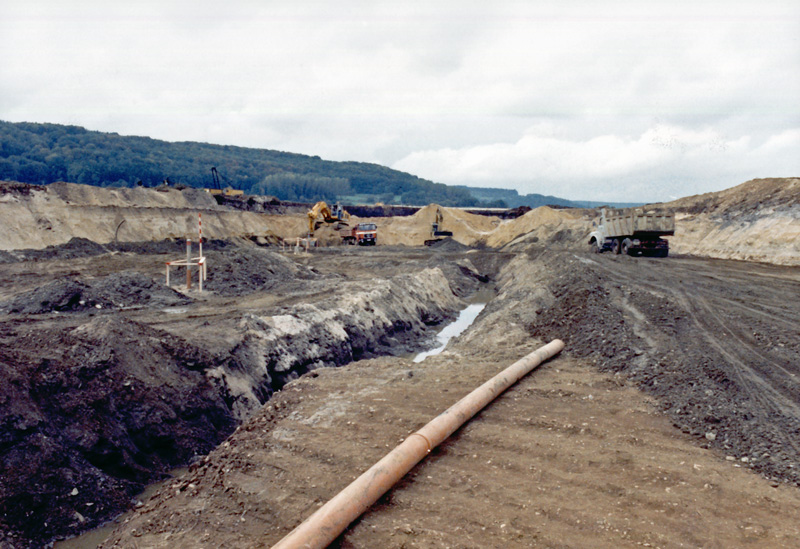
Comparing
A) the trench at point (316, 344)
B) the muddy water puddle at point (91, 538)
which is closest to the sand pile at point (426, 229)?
the trench at point (316, 344)

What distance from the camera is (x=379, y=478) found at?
4.44 meters

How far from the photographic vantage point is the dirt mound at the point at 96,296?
12.8 metres

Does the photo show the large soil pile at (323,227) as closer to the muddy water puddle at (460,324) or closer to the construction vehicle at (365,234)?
the construction vehicle at (365,234)

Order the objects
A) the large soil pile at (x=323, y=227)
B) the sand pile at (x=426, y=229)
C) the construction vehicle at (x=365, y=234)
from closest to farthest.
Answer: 1. the large soil pile at (x=323, y=227)
2. the construction vehicle at (x=365, y=234)
3. the sand pile at (x=426, y=229)

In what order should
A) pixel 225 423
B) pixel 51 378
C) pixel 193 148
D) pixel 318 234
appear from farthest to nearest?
pixel 193 148
pixel 318 234
pixel 225 423
pixel 51 378

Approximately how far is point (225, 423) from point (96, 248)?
80.7 feet

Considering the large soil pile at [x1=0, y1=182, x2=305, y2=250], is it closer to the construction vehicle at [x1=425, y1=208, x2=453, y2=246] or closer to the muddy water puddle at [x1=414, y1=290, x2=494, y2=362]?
the muddy water puddle at [x1=414, y1=290, x2=494, y2=362]

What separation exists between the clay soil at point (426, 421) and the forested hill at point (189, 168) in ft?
188

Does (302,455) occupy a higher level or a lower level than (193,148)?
lower

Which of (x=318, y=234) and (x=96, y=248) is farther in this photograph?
(x=318, y=234)

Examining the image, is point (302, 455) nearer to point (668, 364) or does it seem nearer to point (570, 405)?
point (570, 405)

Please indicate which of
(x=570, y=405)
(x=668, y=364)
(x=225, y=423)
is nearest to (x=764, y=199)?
(x=668, y=364)

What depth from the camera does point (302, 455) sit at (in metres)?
5.41

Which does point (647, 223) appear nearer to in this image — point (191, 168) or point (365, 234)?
point (365, 234)
